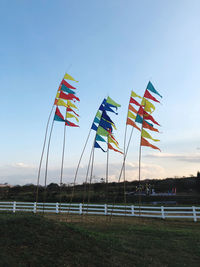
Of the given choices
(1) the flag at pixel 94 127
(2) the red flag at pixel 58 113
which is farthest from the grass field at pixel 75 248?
(1) the flag at pixel 94 127

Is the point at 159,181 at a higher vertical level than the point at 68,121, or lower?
lower

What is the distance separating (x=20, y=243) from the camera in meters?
6.19

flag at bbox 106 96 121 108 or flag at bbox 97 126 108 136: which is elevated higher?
flag at bbox 106 96 121 108

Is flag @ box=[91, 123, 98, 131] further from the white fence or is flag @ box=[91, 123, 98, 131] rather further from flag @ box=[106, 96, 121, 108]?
the white fence

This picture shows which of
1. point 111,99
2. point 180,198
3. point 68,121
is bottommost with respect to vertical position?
point 180,198

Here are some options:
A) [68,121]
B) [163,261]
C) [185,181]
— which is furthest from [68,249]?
[185,181]

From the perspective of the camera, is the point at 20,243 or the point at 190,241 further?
the point at 190,241

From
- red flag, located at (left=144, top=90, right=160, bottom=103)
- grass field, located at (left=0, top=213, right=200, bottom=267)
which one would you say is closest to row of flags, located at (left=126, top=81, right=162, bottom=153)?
→ red flag, located at (left=144, top=90, right=160, bottom=103)

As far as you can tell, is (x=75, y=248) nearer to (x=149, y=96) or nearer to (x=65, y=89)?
(x=65, y=89)

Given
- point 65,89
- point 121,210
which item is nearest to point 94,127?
point 65,89

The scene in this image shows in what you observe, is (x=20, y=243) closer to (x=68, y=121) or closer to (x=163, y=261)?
(x=163, y=261)

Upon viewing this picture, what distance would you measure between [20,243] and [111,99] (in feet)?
34.1

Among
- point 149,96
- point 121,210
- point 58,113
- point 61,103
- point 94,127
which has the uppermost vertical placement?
point 149,96

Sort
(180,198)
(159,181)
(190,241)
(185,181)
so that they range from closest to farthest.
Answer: (190,241), (180,198), (185,181), (159,181)
